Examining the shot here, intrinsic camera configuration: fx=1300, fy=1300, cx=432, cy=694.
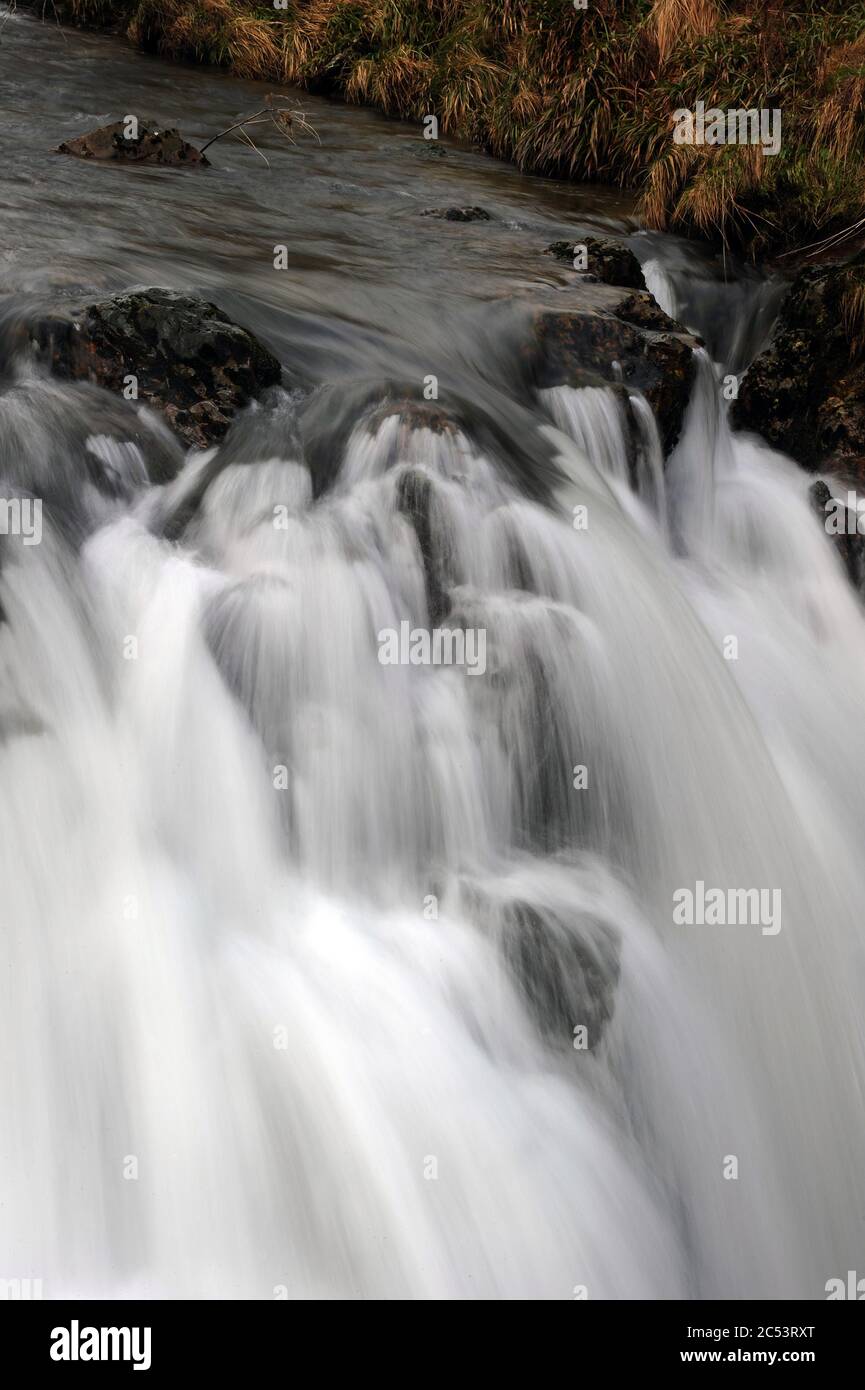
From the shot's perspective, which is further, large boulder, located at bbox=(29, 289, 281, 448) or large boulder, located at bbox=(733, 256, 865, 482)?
large boulder, located at bbox=(733, 256, 865, 482)

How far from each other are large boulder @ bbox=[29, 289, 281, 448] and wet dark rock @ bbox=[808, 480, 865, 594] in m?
3.13

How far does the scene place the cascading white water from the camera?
3.75 m

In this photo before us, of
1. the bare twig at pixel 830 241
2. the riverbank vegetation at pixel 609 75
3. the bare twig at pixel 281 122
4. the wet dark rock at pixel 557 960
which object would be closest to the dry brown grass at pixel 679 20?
the riverbank vegetation at pixel 609 75

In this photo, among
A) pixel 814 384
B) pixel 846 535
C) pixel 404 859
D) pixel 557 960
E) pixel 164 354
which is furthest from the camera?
pixel 814 384

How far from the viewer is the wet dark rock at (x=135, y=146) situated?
925 centimetres

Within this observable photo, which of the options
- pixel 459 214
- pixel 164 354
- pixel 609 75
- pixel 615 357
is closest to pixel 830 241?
pixel 459 214

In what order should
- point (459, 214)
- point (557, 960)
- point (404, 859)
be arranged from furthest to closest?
point (459, 214)
point (404, 859)
point (557, 960)

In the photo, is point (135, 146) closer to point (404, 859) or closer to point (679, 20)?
point (679, 20)

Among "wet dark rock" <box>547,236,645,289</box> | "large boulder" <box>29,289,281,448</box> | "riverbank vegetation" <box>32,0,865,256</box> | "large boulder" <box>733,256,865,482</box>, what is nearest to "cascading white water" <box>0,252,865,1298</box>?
"large boulder" <box>29,289,281,448</box>

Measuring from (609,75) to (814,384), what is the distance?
4626 mm

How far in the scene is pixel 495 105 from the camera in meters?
11.6

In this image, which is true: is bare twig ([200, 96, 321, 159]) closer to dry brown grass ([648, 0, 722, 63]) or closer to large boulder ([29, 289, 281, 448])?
dry brown grass ([648, 0, 722, 63])

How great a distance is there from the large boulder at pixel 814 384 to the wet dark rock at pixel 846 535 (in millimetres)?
408

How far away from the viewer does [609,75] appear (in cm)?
1066
